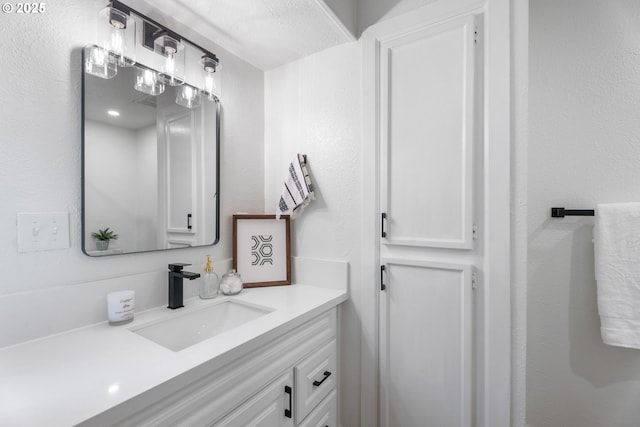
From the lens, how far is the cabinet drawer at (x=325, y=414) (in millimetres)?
1182

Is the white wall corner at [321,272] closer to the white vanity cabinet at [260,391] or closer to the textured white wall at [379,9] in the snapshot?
the white vanity cabinet at [260,391]

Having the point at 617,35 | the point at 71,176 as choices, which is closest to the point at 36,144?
the point at 71,176

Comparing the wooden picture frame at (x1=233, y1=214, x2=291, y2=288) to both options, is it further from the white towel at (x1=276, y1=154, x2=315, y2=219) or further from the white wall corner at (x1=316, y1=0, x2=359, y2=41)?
the white wall corner at (x1=316, y1=0, x2=359, y2=41)

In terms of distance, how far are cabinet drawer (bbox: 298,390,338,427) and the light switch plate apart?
40.8 inches

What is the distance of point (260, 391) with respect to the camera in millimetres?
955

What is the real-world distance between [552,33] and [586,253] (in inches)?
41.4

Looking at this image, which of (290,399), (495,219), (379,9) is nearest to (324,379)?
(290,399)

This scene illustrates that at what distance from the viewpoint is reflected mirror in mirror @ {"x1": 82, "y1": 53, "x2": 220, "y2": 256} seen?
3.41 feet

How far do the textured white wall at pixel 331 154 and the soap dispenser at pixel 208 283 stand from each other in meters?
0.45

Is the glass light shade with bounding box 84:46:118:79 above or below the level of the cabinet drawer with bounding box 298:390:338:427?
above

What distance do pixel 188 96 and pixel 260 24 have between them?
450mm

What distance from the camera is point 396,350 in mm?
1343

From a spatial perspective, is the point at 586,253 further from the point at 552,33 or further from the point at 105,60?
the point at 105,60

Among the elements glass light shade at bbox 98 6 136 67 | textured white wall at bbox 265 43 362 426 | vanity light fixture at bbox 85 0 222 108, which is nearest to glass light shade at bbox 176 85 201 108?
vanity light fixture at bbox 85 0 222 108
